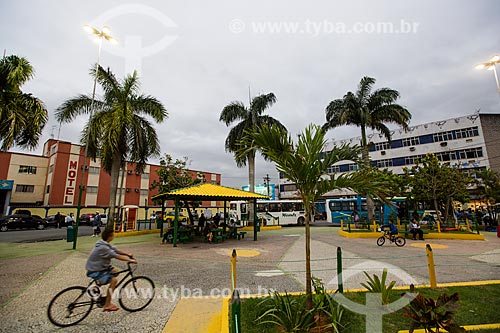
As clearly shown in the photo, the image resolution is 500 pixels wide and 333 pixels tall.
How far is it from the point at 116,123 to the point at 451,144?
44.3m

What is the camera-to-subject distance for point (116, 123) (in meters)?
14.6

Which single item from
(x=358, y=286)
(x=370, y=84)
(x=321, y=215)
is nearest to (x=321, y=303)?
(x=358, y=286)

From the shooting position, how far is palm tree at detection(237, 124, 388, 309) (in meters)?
4.56

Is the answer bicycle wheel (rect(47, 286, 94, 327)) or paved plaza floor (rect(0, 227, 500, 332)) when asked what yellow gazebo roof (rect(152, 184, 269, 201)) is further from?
bicycle wheel (rect(47, 286, 94, 327))

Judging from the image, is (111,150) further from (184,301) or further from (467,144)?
(467,144)

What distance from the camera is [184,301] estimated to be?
5254mm

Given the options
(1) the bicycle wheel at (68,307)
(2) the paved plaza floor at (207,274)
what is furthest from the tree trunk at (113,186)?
(1) the bicycle wheel at (68,307)

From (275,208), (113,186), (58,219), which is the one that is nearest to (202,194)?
(113,186)

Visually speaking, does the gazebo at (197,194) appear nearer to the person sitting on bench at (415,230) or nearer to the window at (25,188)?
the person sitting on bench at (415,230)

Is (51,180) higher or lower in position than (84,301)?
higher

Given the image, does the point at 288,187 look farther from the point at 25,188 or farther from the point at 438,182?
the point at 25,188

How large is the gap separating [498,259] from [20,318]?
14191 millimetres

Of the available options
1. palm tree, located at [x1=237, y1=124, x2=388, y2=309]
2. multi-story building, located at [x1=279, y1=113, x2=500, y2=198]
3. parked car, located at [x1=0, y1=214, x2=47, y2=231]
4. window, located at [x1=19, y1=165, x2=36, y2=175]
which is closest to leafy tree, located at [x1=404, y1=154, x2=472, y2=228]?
multi-story building, located at [x1=279, y1=113, x2=500, y2=198]

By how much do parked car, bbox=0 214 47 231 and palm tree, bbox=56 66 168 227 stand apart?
13590 millimetres
